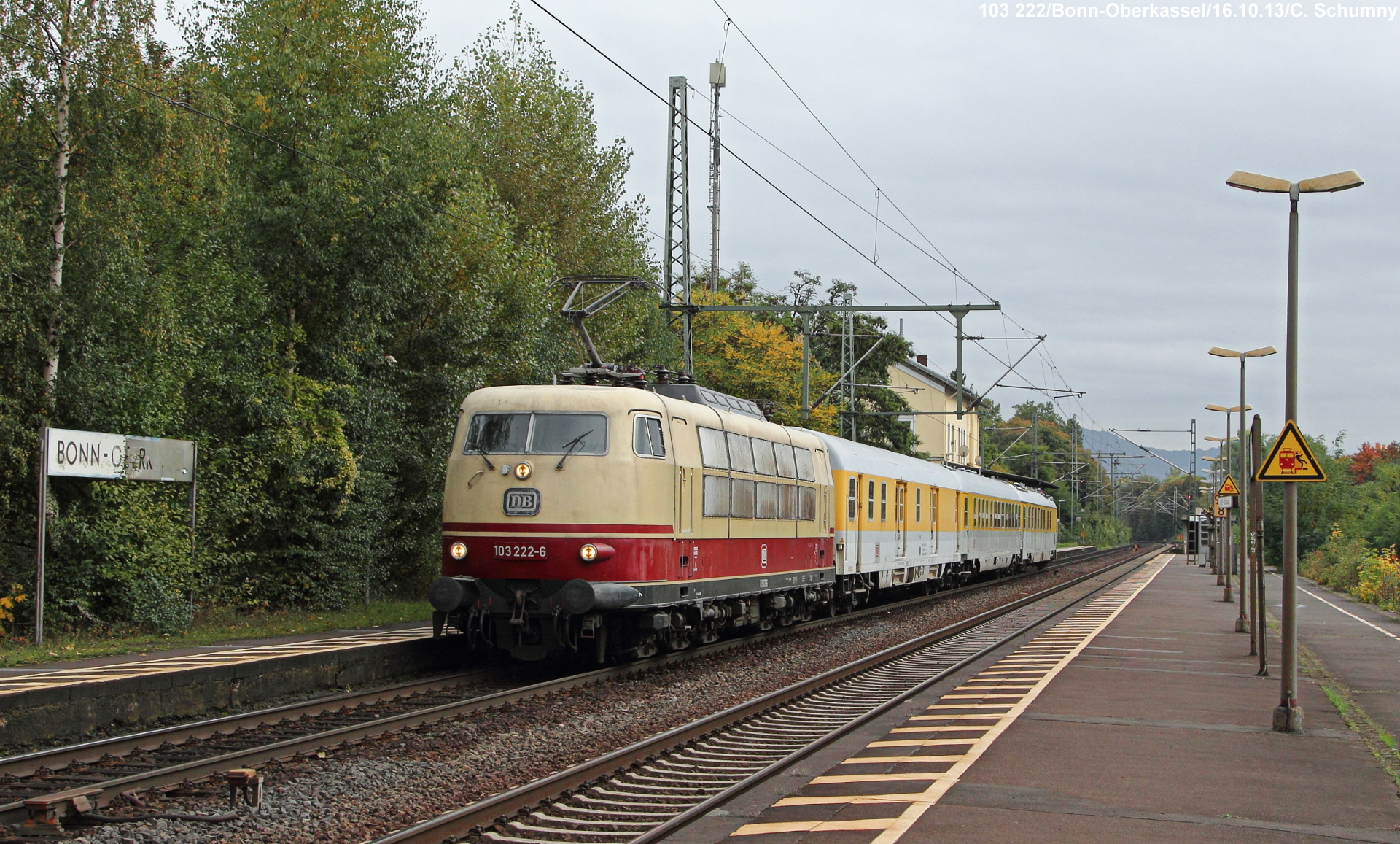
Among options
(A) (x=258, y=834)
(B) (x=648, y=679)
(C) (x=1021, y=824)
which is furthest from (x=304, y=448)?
(C) (x=1021, y=824)

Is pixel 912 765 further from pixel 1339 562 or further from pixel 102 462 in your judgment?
pixel 1339 562

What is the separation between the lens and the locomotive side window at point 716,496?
17.3 m

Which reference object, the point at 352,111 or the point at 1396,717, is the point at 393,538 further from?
the point at 1396,717

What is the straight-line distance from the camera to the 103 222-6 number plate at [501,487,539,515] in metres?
15.4

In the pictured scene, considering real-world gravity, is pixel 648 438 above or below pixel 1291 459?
above

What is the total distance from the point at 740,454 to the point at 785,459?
241 cm

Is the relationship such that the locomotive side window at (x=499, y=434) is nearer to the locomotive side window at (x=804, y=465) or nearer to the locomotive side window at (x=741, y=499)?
the locomotive side window at (x=741, y=499)

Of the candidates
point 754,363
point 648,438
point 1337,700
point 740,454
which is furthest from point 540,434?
point 754,363

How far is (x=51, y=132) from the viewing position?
18.4 metres

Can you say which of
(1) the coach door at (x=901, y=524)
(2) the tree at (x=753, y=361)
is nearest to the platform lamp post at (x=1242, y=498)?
(1) the coach door at (x=901, y=524)

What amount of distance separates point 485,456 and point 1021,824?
904 centimetres

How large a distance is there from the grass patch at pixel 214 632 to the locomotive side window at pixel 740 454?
7444 millimetres

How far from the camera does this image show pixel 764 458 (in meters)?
19.9

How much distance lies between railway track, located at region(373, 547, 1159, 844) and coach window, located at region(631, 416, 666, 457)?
322 centimetres
